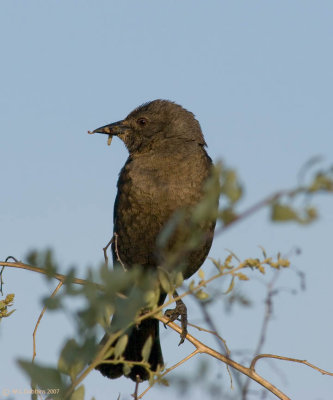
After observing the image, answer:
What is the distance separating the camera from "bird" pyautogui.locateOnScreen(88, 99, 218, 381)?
467 centimetres

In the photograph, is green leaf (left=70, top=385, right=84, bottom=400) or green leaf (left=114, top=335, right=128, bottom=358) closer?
green leaf (left=70, top=385, right=84, bottom=400)

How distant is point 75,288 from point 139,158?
419cm

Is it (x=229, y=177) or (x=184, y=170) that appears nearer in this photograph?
(x=229, y=177)

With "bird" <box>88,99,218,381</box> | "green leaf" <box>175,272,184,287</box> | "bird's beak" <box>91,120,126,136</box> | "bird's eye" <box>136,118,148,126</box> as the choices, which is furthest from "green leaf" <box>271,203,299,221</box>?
"bird's beak" <box>91,120,126,136</box>

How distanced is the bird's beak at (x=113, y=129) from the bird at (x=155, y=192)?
32cm

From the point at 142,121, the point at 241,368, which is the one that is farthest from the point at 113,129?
the point at 241,368

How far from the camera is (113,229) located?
17.5 ft

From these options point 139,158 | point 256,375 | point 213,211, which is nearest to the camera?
point 213,211

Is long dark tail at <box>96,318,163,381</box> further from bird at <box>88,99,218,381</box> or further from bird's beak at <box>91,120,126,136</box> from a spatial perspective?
bird's beak at <box>91,120,126,136</box>

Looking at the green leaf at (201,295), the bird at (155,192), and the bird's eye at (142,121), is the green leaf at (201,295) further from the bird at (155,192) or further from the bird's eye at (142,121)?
the bird's eye at (142,121)

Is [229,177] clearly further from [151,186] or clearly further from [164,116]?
[164,116]

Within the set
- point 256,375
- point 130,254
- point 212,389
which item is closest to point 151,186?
point 130,254

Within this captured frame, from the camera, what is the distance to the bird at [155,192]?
4668 mm

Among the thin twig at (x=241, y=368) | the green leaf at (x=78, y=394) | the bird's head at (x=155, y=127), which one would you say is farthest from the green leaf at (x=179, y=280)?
the bird's head at (x=155, y=127)
